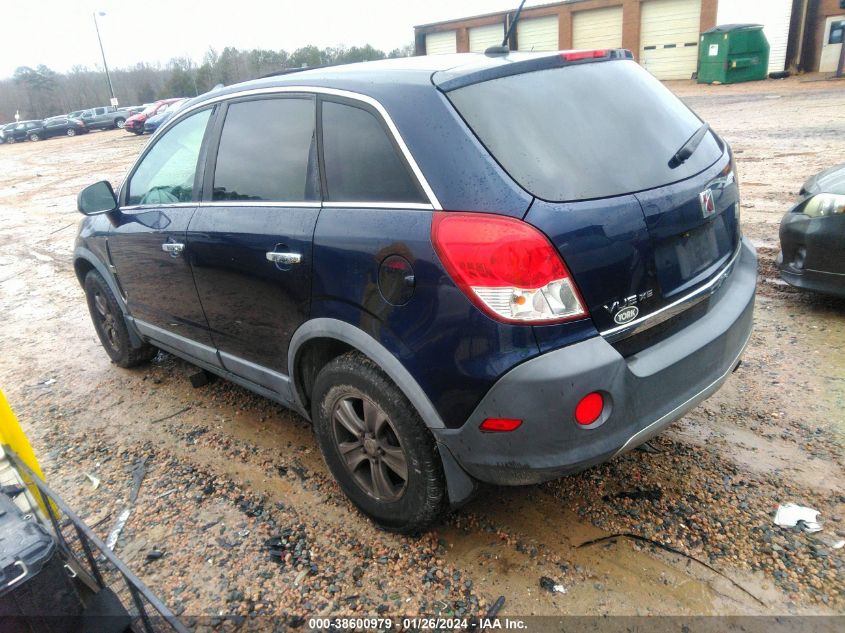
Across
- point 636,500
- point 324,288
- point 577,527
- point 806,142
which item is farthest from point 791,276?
point 806,142

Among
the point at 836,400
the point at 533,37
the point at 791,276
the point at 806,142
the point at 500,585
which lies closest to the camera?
the point at 500,585

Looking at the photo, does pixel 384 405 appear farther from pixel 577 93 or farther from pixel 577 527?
pixel 577 93

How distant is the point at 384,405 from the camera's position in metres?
2.48

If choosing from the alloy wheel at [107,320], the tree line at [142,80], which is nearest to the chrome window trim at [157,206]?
the alloy wheel at [107,320]

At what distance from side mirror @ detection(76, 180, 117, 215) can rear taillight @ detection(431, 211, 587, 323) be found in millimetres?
2879

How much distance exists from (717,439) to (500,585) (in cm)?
147

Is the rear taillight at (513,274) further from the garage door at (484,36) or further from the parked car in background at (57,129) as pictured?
the parked car in background at (57,129)

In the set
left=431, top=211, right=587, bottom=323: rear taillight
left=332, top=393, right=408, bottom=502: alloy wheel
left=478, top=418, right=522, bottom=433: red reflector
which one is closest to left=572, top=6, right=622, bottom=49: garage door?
left=332, top=393, right=408, bottom=502: alloy wheel

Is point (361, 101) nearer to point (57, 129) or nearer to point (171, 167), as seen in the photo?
point (171, 167)

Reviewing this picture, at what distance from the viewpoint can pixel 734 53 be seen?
89.4 feet

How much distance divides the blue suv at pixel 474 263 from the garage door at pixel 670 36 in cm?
3263

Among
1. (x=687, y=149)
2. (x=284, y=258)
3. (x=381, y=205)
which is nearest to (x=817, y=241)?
(x=687, y=149)

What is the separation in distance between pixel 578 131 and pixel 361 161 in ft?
2.82

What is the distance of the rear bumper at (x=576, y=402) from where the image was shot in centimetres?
210
